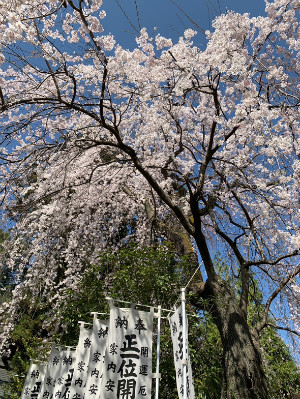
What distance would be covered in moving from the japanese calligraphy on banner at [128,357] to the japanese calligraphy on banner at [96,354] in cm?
55

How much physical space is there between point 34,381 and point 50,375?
0.52 m

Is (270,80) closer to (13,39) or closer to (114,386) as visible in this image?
(13,39)

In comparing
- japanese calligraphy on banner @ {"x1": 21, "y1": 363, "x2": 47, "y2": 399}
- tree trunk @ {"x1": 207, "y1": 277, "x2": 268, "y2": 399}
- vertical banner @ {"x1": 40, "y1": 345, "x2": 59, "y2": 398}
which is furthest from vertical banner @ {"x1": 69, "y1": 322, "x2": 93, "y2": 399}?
tree trunk @ {"x1": 207, "y1": 277, "x2": 268, "y2": 399}

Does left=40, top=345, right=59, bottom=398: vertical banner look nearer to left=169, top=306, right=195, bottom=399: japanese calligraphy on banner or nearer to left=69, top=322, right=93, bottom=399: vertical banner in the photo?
left=69, top=322, right=93, bottom=399: vertical banner

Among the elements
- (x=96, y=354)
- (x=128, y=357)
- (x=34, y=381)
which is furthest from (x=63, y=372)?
(x=128, y=357)

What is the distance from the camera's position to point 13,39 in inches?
156

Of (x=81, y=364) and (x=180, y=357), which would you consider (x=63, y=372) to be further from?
(x=180, y=357)

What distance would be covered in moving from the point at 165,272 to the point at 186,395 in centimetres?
235

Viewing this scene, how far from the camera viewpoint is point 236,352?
4391mm

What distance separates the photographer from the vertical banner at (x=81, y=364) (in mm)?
4855

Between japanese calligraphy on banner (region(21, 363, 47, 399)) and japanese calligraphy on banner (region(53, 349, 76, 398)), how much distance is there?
499 mm

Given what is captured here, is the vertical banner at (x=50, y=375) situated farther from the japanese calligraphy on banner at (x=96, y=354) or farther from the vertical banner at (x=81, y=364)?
the japanese calligraphy on banner at (x=96, y=354)

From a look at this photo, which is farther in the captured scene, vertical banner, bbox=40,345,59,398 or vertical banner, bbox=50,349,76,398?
vertical banner, bbox=40,345,59,398

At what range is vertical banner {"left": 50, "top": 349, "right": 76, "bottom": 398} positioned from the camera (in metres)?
5.14
